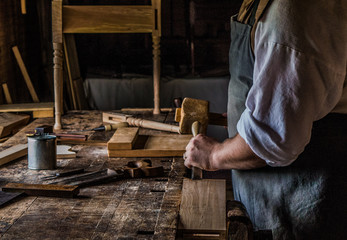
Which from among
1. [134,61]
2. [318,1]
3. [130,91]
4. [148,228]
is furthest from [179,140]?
[134,61]

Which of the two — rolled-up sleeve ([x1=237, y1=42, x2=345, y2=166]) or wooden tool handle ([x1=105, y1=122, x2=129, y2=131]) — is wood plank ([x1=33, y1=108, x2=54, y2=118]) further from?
rolled-up sleeve ([x1=237, y1=42, x2=345, y2=166])

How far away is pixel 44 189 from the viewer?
1.72 metres

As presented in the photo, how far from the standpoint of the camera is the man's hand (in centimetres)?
174

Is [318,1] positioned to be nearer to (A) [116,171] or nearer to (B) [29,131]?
(A) [116,171]

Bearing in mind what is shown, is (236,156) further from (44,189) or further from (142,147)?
(142,147)

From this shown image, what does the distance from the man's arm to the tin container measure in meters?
0.64

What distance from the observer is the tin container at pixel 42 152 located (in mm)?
2035

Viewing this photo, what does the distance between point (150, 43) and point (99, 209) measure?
409 centimetres

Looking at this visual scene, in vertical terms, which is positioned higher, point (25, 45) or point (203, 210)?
point (25, 45)

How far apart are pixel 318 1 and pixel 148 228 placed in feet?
2.75

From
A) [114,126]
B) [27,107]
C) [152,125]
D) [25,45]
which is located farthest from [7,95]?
[152,125]

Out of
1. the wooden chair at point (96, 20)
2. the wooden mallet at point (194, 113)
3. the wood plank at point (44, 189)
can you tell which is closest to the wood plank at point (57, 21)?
the wooden chair at point (96, 20)

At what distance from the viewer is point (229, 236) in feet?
4.59

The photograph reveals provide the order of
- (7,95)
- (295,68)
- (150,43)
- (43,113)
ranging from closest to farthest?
(295,68)
(43,113)
(7,95)
(150,43)
